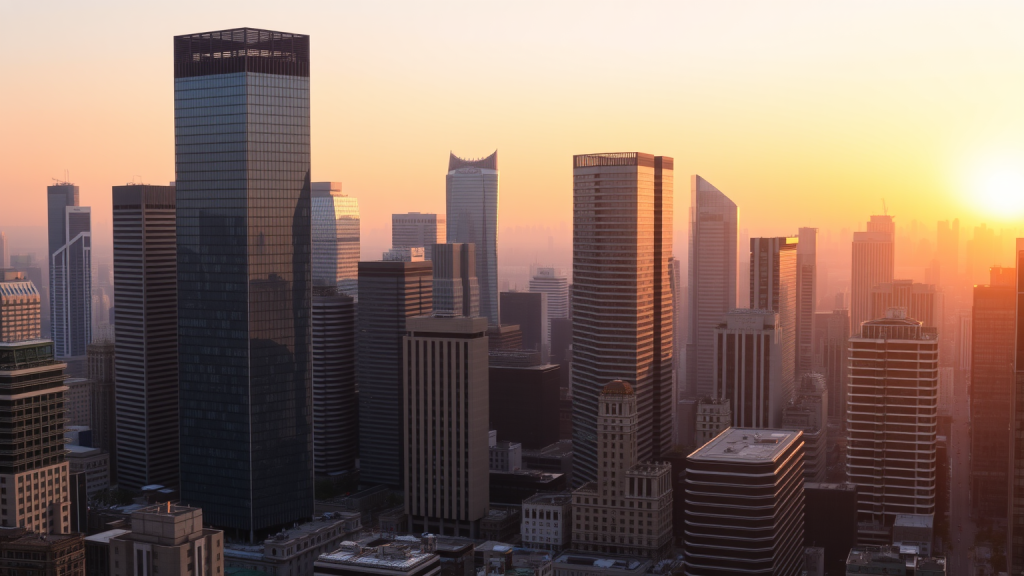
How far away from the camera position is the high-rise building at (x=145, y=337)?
15162cm

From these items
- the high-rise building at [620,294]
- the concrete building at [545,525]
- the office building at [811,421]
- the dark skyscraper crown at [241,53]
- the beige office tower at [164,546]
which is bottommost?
the concrete building at [545,525]

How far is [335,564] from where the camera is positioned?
326 feet

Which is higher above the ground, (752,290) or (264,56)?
(264,56)

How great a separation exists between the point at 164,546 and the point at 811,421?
11546cm

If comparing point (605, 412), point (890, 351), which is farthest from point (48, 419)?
point (890, 351)

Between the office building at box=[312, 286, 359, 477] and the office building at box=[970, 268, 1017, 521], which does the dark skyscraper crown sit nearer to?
the office building at box=[312, 286, 359, 477]

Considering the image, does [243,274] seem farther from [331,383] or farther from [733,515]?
[733,515]

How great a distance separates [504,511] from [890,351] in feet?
174

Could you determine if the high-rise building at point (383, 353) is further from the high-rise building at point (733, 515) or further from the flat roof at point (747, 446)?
the high-rise building at point (733, 515)

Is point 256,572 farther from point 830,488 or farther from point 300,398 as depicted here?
point 830,488

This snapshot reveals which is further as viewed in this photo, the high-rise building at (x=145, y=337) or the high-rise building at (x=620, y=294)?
the high-rise building at (x=145, y=337)

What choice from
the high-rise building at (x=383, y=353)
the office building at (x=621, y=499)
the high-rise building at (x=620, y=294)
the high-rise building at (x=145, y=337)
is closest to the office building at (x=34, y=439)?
the high-rise building at (x=145, y=337)

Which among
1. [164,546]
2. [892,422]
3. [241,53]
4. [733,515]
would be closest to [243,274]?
[241,53]

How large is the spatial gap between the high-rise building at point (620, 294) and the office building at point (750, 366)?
13.6 meters
